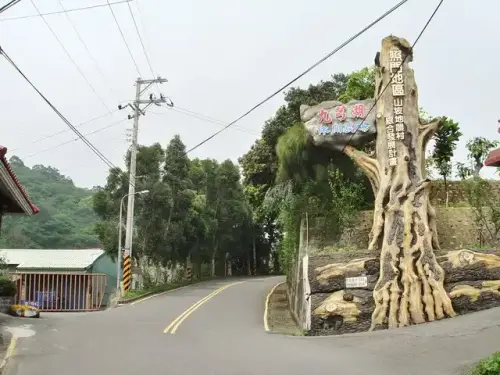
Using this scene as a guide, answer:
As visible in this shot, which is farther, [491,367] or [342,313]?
[342,313]

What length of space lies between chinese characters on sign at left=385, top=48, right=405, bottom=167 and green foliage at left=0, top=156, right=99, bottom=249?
4586 centimetres

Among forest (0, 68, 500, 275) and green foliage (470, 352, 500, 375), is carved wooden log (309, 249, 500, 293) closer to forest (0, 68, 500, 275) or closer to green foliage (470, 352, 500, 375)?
forest (0, 68, 500, 275)

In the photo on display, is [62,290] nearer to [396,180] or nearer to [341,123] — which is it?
[341,123]

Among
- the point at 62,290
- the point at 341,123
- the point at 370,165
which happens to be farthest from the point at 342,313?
the point at 62,290

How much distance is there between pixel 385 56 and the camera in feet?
57.9

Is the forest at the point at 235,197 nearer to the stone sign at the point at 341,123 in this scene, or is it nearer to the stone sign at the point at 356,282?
the stone sign at the point at 341,123

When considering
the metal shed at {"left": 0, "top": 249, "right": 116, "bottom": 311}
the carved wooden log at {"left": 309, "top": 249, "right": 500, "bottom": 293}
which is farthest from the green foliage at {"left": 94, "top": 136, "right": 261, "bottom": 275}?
the carved wooden log at {"left": 309, "top": 249, "right": 500, "bottom": 293}

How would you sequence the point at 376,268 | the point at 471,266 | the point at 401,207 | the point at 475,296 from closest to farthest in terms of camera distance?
the point at 475,296
the point at 471,266
the point at 376,268
the point at 401,207

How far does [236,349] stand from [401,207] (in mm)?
6631

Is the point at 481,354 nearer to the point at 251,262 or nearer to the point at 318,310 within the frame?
the point at 318,310

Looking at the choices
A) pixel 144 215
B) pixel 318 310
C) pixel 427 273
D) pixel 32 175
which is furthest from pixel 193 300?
pixel 32 175

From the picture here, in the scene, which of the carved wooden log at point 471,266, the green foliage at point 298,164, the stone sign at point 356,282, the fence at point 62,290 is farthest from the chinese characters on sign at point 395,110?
the fence at point 62,290

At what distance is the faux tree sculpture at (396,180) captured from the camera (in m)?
15.4

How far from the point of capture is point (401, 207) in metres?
16.5
